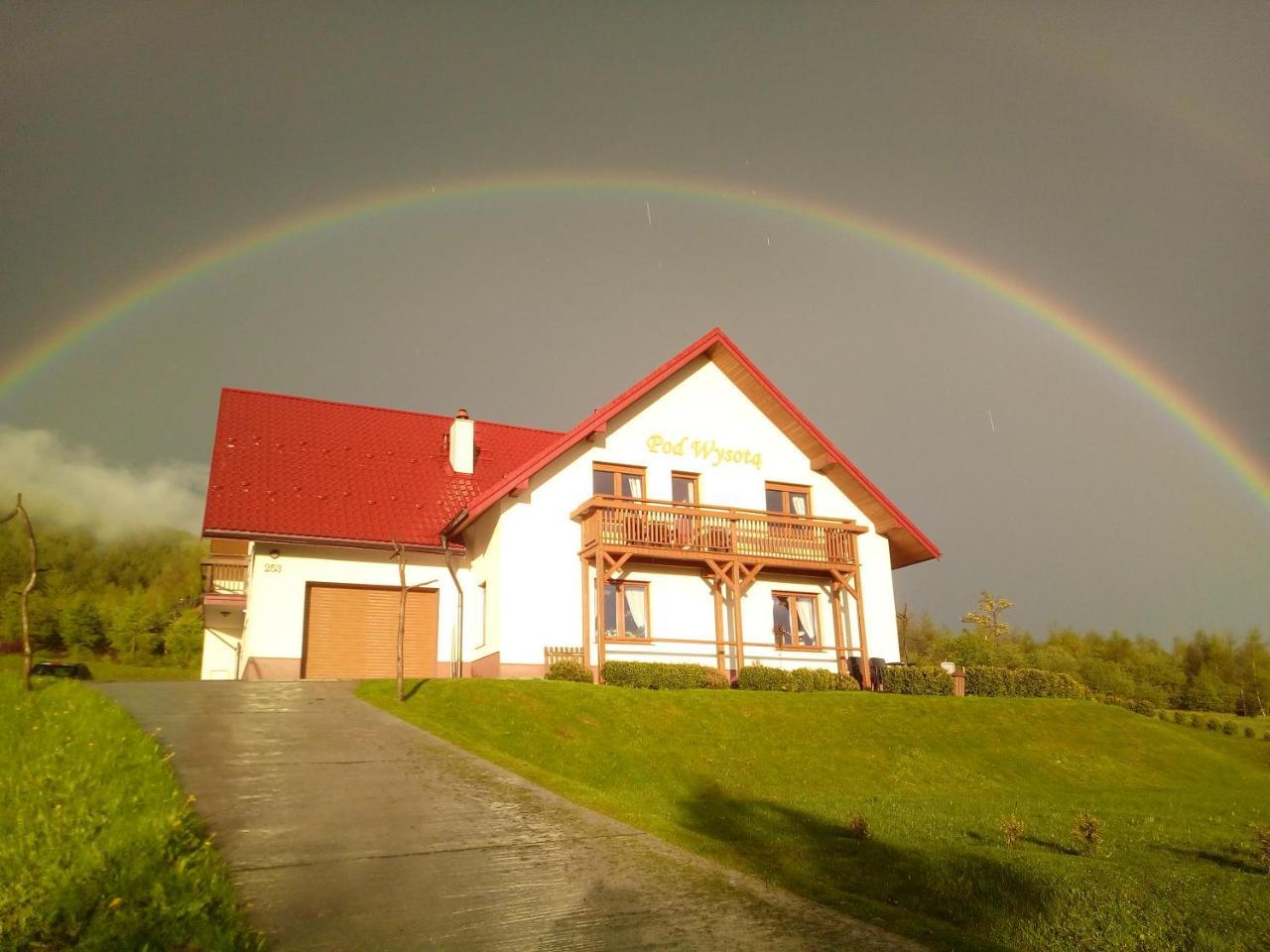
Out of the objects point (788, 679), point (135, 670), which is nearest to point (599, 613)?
point (788, 679)

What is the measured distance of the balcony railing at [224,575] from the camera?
2792 centimetres

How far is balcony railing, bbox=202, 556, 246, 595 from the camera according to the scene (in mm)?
27923

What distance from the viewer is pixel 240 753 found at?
38.4ft

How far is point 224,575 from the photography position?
92.6 feet

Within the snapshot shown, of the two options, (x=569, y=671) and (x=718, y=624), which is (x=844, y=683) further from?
(x=569, y=671)

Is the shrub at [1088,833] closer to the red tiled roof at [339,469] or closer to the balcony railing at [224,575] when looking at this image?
the red tiled roof at [339,469]

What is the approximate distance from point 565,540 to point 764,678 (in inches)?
240

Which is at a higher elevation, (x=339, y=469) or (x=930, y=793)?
(x=339, y=469)

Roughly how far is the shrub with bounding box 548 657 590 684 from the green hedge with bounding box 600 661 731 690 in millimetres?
465

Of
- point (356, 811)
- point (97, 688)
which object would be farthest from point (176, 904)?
point (97, 688)

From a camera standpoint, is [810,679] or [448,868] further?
[810,679]

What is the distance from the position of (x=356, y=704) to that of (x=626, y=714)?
16.2ft

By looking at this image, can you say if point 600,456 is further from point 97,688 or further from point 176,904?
point 176,904

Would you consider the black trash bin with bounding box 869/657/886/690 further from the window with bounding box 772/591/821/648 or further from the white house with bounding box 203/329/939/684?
the window with bounding box 772/591/821/648
